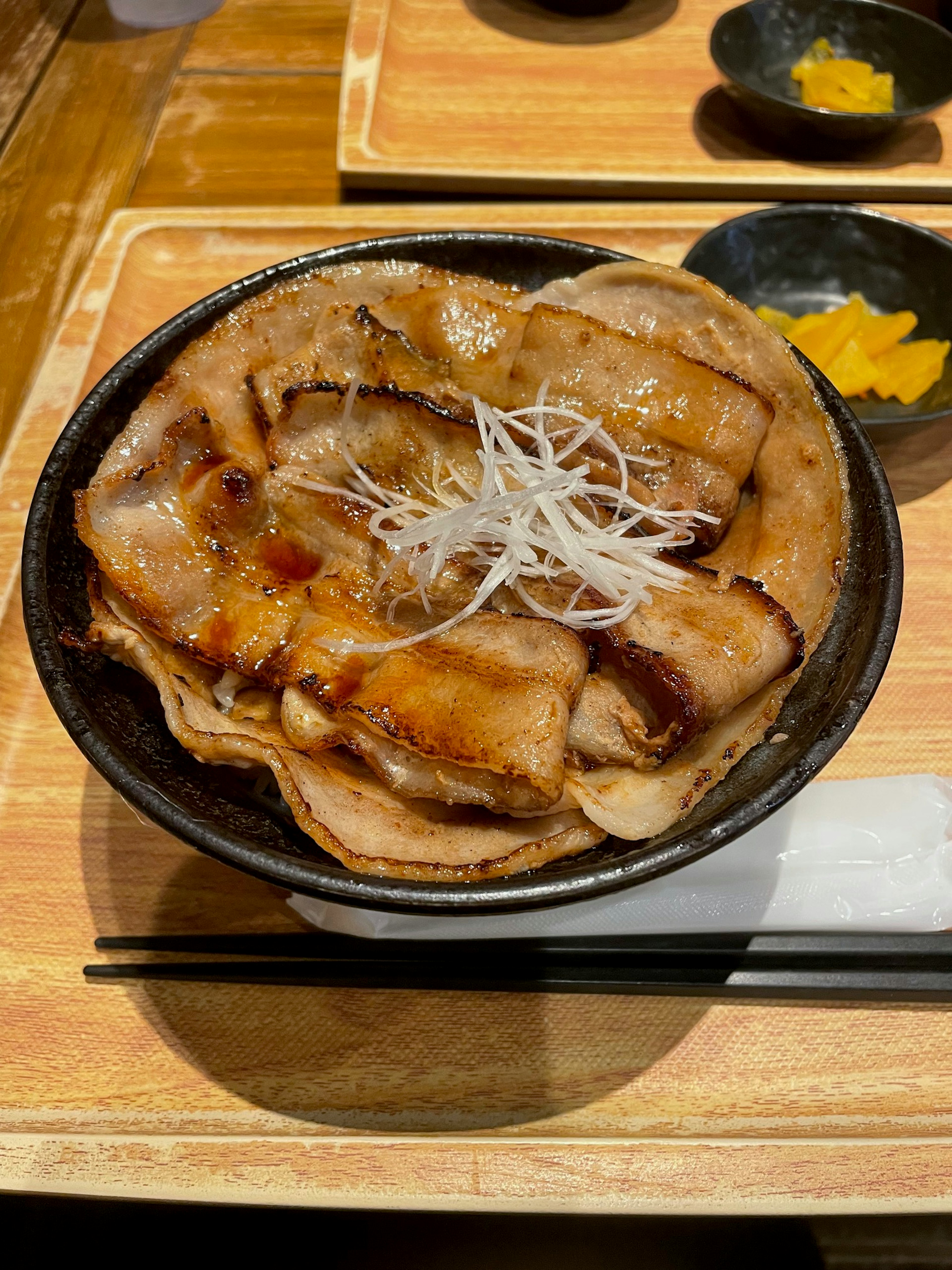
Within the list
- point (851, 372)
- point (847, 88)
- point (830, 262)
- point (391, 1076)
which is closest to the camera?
point (391, 1076)

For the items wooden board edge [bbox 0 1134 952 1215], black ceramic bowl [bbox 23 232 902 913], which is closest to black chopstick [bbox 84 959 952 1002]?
wooden board edge [bbox 0 1134 952 1215]

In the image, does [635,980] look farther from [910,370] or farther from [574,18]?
[574,18]

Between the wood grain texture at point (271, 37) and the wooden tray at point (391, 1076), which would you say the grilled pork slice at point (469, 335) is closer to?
the wooden tray at point (391, 1076)

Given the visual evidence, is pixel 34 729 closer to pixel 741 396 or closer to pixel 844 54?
pixel 741 396

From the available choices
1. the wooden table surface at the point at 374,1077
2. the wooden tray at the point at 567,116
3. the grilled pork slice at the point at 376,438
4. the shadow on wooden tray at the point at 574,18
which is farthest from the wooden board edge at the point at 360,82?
the wooden table surface at the point at 374,1077

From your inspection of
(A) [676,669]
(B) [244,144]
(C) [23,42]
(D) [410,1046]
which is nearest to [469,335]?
(A) [676,669]

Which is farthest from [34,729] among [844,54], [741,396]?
[844,54]
